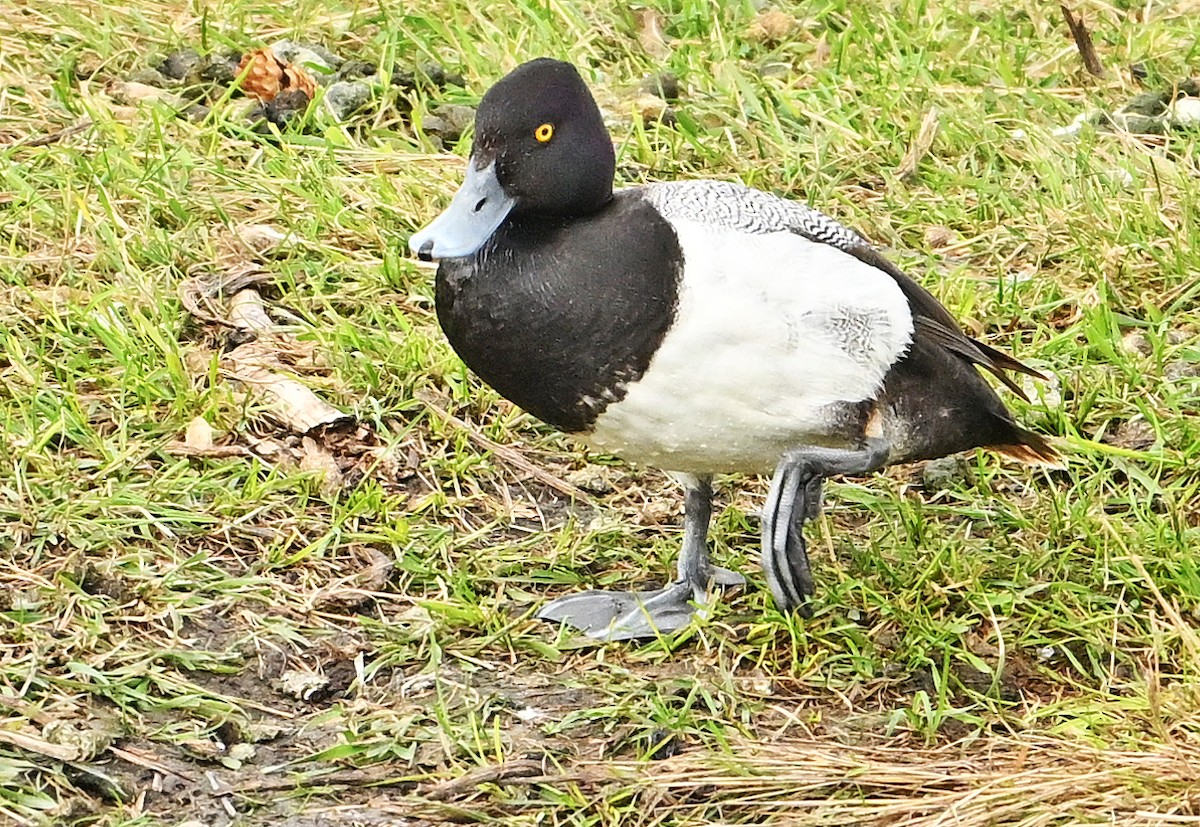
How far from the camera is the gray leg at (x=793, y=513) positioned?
129 inches

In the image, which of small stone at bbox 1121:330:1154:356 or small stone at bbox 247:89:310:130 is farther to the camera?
small stone at bbox 247:89:310:130

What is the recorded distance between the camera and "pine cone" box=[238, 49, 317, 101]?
5.23 metres

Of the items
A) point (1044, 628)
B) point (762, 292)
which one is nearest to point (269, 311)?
point (762, 292)

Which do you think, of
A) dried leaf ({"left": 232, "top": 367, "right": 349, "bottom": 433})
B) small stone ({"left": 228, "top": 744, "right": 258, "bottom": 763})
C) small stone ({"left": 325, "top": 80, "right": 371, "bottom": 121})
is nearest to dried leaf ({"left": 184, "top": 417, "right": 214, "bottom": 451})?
dried leaf ({"left": 232, "top": 367, "right": 349, "bottom": 433})

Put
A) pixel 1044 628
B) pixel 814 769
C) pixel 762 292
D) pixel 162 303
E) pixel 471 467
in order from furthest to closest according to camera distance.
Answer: pixel 162 303 → pixel 471 467 → pixel 1044 628 → pixel 762 292 → pixel 814 769

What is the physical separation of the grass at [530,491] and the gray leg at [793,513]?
81 mm

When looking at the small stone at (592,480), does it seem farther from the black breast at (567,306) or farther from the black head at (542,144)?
the black head at (542,144)

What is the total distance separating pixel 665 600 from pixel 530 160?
93cm

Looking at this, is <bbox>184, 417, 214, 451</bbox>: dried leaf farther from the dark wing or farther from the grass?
the dark wing

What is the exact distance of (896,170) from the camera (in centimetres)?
512

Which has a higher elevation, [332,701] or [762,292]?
[762,292]

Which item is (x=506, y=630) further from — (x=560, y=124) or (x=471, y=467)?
(x=560, y=124)

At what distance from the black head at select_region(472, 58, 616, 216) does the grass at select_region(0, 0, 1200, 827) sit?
81cm

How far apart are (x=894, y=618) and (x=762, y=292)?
724mm
